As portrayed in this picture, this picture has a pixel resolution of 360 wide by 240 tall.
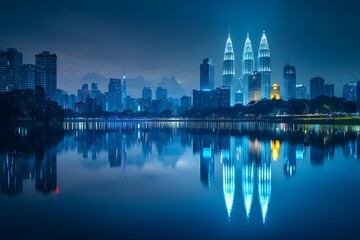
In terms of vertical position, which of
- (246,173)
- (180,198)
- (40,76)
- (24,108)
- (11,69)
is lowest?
(180,198)

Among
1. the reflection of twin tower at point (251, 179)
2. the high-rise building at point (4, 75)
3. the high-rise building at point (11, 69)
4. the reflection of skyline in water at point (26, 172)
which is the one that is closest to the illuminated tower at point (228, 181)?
the reflection of twin tower at point (251, 179)

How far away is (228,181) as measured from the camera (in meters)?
19.9

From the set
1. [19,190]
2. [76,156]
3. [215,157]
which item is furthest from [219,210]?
[76,156]

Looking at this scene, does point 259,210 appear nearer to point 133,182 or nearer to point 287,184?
point 287,184

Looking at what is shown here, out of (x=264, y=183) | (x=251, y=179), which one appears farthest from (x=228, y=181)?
(x=264, y=183)

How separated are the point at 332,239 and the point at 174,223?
5.37m

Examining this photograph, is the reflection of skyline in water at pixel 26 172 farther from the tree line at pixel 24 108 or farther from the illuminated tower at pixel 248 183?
the tree line at pixel 24 108

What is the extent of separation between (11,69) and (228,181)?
165823 mm

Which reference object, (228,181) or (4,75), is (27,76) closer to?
(4,75)

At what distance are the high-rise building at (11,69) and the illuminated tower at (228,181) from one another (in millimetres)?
152377

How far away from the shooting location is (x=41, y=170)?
22.4 meters

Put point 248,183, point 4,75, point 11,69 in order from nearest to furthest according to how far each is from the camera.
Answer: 1. point 248,183
2. point 4,75
3. point 11,69

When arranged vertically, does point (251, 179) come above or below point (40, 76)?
below

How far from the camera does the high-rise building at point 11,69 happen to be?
509ft
